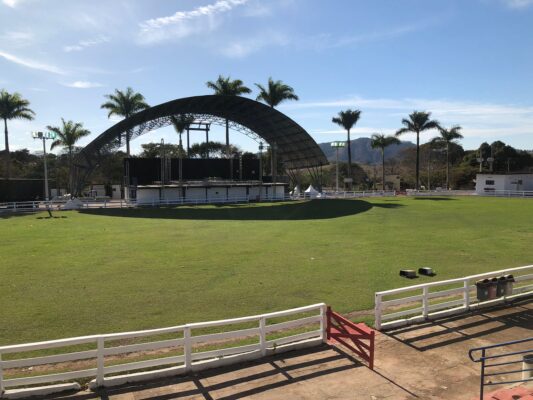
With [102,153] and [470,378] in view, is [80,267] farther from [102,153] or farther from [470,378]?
[102,153]

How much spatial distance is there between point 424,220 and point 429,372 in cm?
2659

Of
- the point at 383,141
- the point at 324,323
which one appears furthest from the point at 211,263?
the point at 383,141

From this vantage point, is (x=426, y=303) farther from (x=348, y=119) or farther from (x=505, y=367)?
(x=348, y=119)

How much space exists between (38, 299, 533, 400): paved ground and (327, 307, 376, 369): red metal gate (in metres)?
0.21

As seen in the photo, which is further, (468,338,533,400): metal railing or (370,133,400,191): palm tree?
(370,133,400,191): palm tree

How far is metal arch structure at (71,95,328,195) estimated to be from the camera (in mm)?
53500

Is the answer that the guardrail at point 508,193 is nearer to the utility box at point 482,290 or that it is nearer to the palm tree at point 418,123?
the palm tree at point 418,123

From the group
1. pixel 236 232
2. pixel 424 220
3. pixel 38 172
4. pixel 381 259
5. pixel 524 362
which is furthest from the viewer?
pixel 38 172

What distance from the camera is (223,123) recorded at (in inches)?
2496

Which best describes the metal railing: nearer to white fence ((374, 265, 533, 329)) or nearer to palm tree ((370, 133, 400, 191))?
white fence ((374, 265, 533, 329))

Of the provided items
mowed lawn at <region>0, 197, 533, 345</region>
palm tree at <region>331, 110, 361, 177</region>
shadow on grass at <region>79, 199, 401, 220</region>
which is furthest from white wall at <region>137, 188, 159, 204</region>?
palm tree at <region>331, 110, 361, 177</region>

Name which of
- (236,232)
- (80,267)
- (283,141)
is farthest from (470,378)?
(283,141)

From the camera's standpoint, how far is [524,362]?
7.11 meters

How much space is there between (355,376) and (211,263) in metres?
10.5
